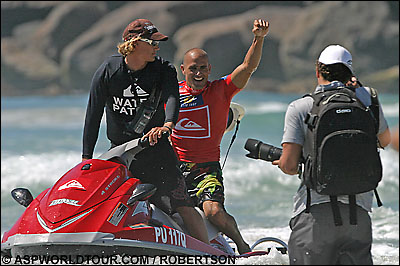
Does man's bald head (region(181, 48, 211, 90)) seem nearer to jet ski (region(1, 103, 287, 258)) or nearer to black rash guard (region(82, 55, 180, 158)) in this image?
black rash guard (region(82, 55, 180, 158))

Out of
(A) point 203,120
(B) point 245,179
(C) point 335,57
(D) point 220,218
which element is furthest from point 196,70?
(B) point 245,179

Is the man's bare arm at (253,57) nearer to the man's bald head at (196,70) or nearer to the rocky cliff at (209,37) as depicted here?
the man's bald head at (196,70)

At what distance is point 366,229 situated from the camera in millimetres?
3617

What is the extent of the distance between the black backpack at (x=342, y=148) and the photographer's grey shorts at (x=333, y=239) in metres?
0.05

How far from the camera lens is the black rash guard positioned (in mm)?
4688

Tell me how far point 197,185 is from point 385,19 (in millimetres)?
53817

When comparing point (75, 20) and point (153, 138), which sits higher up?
point (75, 20)

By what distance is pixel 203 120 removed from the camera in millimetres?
5629

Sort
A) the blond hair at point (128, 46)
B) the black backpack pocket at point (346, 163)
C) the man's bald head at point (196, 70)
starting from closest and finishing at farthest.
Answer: the black backpack pocket at point (346, 163)
the blond hair at point (128, 46)
the man's bald head at point (196, 70)

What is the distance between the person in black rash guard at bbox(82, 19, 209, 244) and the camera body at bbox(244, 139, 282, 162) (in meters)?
0.70

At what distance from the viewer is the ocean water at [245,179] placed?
28.9 ft

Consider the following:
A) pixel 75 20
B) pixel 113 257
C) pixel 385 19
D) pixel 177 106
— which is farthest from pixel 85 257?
pixel 75 20

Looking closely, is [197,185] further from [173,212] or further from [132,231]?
[132,231]

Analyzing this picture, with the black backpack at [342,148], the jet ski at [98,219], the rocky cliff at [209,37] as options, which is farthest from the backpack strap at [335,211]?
the rocky cliff at [209,37]
